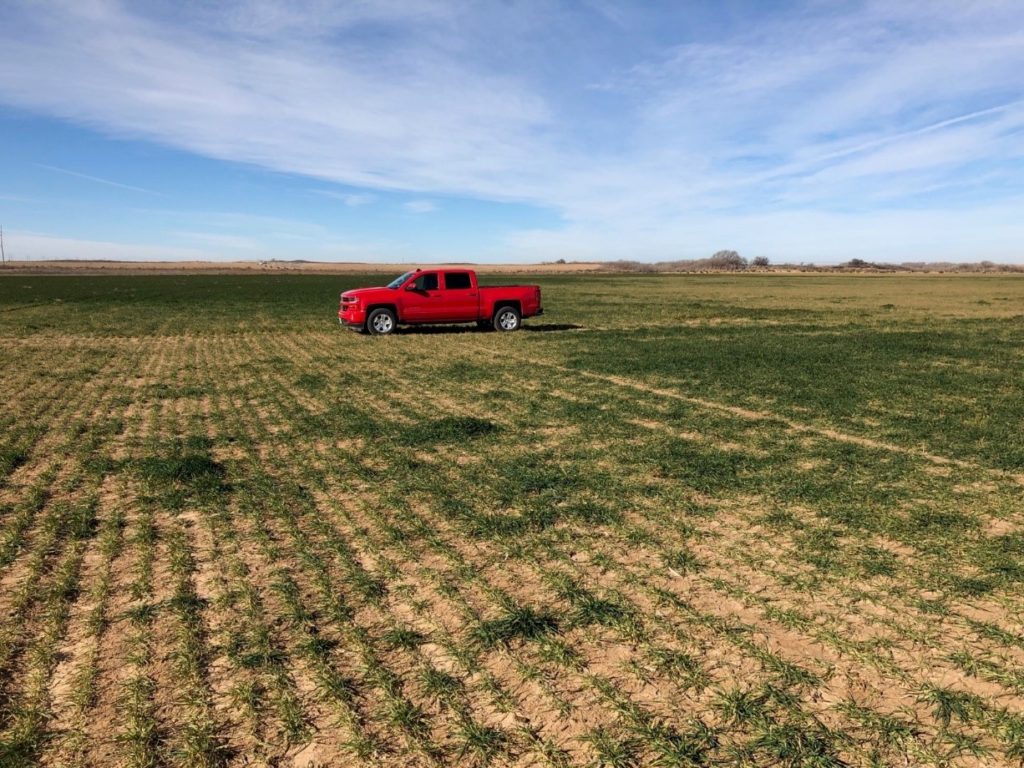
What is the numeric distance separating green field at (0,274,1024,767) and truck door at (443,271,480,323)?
1017 cm

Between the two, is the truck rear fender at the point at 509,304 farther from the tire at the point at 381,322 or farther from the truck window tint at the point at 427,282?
the tire at the point at 381,322

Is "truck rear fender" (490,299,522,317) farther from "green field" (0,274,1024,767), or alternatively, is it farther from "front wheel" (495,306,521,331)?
"green field" (0,274,1024,767)

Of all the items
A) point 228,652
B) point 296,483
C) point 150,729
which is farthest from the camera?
point 296,483

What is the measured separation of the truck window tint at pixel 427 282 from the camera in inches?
814

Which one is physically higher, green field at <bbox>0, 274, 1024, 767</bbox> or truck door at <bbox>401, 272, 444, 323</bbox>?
truck door at <bbox>401, 272, 444, 323</bbox>

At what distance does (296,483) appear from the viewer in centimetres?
670

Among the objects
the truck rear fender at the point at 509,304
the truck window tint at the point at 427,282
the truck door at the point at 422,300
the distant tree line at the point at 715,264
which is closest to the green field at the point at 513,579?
the truck door at the point at 422,300

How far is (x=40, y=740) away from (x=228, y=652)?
894mm

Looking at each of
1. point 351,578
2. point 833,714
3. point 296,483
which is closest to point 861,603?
point 833,714

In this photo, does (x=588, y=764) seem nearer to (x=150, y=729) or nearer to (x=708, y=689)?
(x=708, y=689)

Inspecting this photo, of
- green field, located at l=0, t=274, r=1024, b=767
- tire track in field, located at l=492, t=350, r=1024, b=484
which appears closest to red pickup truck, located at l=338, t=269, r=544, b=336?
tire track in field, located at l=492, t=350, r=1024, b=484

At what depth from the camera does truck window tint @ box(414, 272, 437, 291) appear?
20.7 meters

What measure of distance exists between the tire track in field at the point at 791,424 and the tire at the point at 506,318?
7.77 meters

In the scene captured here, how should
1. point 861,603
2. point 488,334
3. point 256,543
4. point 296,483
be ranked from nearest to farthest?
point 861,603, point 256,543, point 296,483, point 488,334
